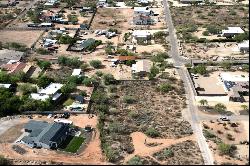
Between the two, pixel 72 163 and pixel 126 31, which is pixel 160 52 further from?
pixel 72 163

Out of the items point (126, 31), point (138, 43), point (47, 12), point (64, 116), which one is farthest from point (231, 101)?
point (47, 12)

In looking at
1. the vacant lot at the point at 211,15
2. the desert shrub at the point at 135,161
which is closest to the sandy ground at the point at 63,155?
the desert shrub at the point at 135,161

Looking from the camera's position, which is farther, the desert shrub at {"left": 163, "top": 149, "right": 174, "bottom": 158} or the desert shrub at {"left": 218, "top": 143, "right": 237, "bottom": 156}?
the desert shrub at {"left": 163, "top": 149, "right": 174, "bottom": 158}

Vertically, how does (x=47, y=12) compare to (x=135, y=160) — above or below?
above

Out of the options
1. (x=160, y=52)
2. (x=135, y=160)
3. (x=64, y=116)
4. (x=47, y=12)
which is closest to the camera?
(x=135, y=160)

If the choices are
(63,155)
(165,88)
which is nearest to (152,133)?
(63,155)

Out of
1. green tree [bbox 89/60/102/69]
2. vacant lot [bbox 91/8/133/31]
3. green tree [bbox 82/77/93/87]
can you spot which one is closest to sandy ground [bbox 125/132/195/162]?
green tree [bbox 82/77/93/87]

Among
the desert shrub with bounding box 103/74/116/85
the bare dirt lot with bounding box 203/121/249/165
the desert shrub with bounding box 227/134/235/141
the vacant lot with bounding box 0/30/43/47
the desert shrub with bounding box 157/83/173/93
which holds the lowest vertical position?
the desert shrub with bounding box 227/134/235/141

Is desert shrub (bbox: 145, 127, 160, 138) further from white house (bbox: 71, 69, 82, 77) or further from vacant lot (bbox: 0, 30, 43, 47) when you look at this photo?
vacant lot (bbox: 0, 30, 43, 47)
